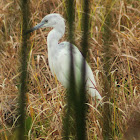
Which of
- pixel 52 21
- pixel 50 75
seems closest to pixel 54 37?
pixel 52 21

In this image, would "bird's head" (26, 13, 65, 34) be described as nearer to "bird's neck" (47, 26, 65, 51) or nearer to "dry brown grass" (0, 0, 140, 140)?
"bird's neck" (47, 26, 65, 51)

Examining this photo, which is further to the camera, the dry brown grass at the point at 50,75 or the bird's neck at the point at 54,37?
the bird's neck at the point at 54,37

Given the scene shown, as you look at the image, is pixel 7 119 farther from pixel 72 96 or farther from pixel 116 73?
pixel 72 96

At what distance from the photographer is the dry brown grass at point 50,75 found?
166 centimetres

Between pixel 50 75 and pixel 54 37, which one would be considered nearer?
pixel 50 75

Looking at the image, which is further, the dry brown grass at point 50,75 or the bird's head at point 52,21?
the bird's head at point 52,21

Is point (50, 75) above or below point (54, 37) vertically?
below

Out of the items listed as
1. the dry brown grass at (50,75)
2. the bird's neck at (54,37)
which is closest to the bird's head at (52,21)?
the bird's neck at (54,37)

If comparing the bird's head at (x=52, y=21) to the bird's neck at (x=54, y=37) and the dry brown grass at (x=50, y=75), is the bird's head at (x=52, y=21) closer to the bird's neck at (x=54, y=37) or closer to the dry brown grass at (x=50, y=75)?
the bird's neck at (x=54, y=37)

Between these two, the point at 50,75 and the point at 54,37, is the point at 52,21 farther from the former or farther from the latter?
the point at 50,75

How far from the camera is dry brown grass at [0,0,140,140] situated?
1.66 metres

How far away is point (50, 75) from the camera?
214cm

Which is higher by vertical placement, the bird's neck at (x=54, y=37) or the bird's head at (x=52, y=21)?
the bird's head at (x=52, y=21)

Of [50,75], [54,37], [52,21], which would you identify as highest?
[52,21]
